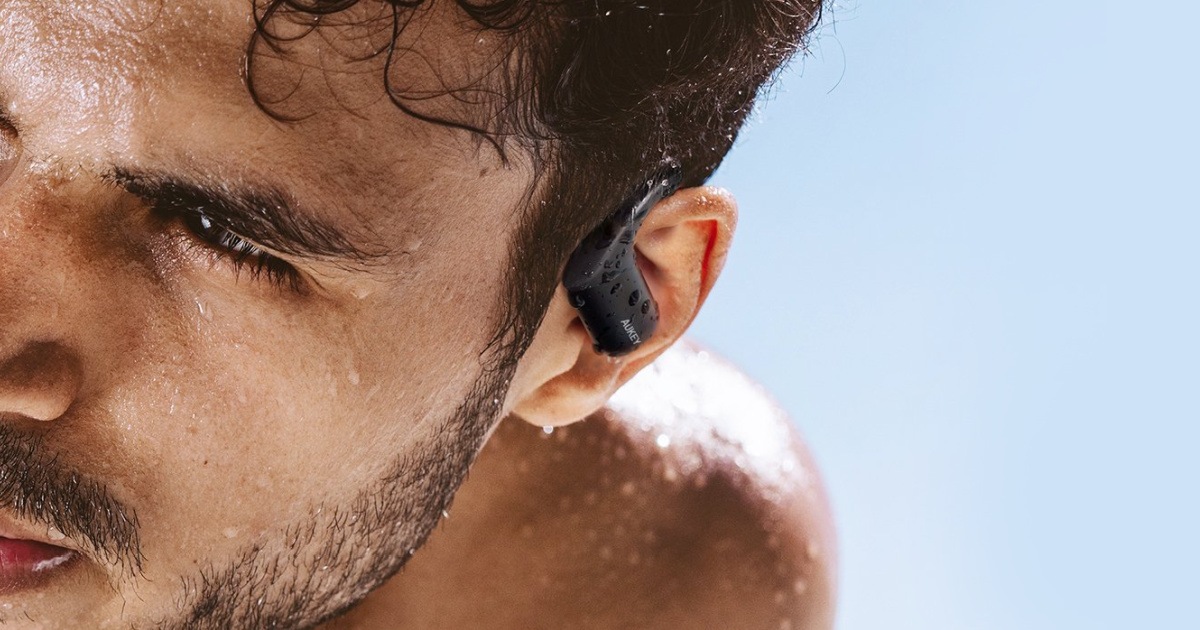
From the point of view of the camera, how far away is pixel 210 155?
742 millimetres

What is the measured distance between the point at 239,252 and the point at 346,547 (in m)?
0.32

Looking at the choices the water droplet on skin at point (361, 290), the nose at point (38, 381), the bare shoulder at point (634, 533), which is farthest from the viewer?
the bare shoulder at point (634, 533)

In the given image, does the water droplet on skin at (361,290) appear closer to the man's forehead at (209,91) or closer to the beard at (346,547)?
the man's forehead at (209,91)

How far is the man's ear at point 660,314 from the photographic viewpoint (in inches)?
41.7

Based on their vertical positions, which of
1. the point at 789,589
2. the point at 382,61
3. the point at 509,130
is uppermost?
the point at 382,61

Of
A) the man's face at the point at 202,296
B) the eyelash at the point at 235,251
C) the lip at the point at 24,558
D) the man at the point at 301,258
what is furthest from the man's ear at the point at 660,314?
the lip at the point at 24,558

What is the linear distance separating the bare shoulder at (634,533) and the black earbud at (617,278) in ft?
1.42

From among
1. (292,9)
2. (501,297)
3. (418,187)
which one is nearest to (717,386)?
(501,297)

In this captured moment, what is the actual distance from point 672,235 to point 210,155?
1.50 ft

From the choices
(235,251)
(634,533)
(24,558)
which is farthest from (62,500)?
(634,533)

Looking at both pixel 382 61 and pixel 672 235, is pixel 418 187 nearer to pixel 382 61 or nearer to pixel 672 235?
pixel 382 61

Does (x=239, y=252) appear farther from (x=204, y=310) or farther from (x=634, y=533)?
(x=634, y=533)

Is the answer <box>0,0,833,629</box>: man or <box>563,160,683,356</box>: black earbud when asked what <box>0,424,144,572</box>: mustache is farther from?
<box>563,160,683,356</box>: black earbud

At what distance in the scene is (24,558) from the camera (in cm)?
78
